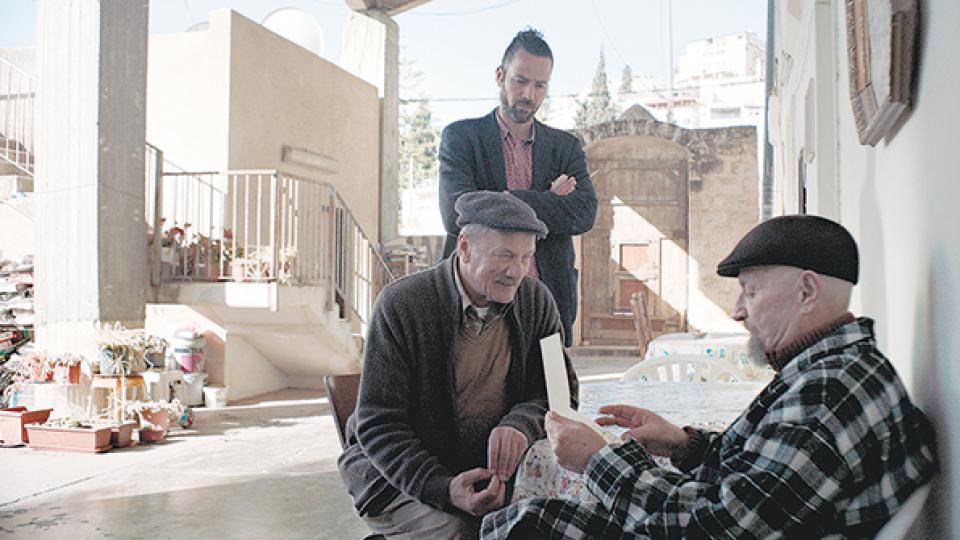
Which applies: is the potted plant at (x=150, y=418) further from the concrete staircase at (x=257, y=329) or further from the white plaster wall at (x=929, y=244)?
the white plaster wall at (x=929, y=244)

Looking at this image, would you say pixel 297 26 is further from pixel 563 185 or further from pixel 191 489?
pixel 563 185

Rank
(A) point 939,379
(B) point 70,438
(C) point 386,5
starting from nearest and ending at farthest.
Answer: (A) point 939,379 < (B) point 70,438 < (C) point 386,5

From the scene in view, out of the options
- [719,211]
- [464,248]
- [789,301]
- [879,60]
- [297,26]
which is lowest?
[789,301]

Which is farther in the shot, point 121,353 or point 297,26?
point 297,26

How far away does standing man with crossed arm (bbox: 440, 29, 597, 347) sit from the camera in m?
2.61

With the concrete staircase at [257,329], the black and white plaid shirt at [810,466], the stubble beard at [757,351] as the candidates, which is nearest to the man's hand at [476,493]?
the black and white plaid shirt at [810,466]

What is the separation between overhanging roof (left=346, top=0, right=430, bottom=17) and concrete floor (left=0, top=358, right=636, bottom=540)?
804cm

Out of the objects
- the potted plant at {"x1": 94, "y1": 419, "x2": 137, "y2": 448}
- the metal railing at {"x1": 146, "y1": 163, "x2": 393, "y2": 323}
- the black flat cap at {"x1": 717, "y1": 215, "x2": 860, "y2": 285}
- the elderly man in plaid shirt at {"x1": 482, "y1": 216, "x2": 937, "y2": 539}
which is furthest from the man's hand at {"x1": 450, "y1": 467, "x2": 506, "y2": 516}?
the metal railing at {"x1": 146, "y1": 163, "x2": 393, "y2": 323}

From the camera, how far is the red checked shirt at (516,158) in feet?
9.07

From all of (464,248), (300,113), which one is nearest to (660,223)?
(300,113)

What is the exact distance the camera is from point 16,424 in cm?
700

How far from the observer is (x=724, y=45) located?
6688 cm

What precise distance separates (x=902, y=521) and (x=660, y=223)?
13.6m

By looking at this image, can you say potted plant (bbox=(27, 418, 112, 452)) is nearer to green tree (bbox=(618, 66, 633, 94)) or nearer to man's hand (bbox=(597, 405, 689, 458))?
man's hand (bbox=(597, 405, 689, 458))
